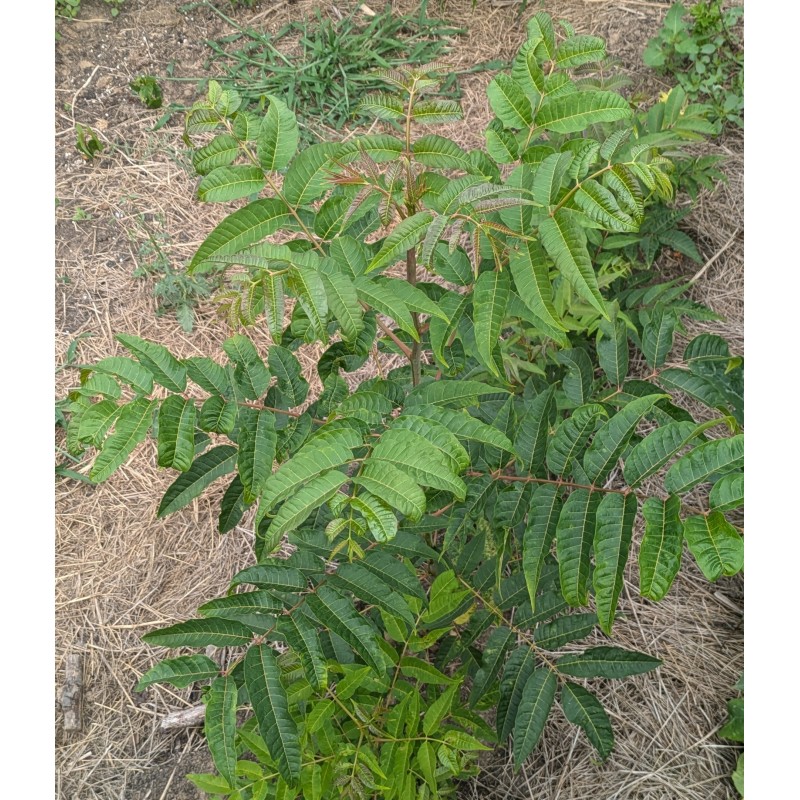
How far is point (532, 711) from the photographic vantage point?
135 cm

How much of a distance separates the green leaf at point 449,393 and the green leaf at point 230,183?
0.42 m

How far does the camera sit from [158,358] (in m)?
1.12

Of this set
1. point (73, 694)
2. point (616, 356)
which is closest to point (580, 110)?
point (616, 356)

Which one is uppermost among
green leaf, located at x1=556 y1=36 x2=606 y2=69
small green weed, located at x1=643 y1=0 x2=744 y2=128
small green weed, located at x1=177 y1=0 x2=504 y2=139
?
small green weed, located at x1=643 y1=0 x2=744 y2=128

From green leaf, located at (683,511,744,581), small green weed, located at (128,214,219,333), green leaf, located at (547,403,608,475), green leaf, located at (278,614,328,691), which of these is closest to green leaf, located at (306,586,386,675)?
green leaf, located at (278,614,328,691)

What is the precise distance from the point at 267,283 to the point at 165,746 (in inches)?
64.0

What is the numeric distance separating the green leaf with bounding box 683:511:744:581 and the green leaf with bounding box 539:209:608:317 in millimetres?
305

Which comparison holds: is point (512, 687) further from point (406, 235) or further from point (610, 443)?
point (406, 235)

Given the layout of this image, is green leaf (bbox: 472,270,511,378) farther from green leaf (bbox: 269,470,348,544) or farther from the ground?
the ground

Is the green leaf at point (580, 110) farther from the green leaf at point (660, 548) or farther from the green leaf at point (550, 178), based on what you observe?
the green leaf at point (660, 548)

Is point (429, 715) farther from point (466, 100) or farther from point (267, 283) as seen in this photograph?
point (466, 100)

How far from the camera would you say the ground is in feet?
6.42

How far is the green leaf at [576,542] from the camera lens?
98 cm

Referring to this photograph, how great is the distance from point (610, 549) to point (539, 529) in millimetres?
127
